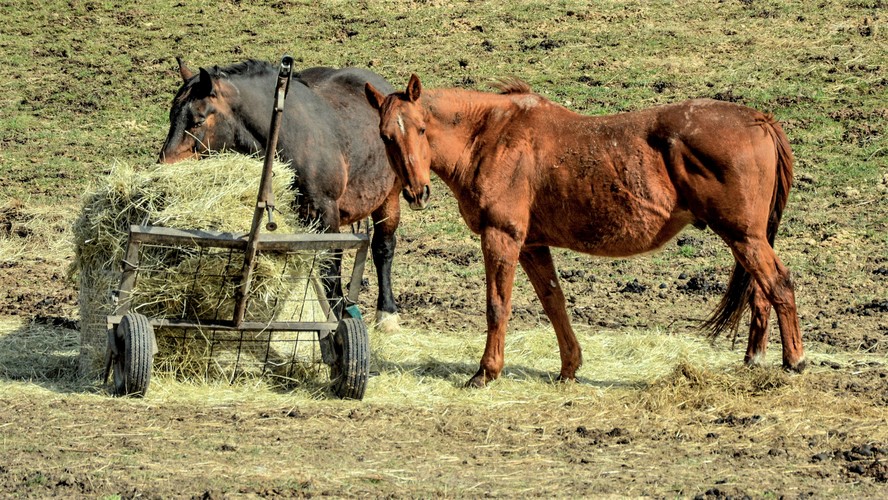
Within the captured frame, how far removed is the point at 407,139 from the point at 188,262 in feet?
4.88

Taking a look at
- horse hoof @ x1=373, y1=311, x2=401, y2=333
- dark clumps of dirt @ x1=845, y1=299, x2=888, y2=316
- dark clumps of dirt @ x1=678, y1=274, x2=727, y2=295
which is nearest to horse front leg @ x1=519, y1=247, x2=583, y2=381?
horse hoof @ x1=373, y1=311, x2=401, y2=333

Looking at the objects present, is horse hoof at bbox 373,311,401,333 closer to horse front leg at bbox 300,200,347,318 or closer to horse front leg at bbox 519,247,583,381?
horse front leg at bbox 300,200,347,318

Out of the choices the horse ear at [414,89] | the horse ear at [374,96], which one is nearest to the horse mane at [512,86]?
the horse ear at [414,89]

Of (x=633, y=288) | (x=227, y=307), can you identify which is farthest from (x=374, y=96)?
(x=633, y=288)

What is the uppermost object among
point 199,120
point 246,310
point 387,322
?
point 199,120

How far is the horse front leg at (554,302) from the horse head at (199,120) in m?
2.14

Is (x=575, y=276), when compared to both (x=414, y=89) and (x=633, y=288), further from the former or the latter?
(x=414, y=89)

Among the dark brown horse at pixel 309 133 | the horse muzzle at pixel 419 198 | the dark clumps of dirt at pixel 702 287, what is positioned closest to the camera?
the horse muzzle at pixel 419 198

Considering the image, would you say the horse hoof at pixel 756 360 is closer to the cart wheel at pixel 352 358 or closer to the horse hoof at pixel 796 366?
the horse hoof at pixel 796 366

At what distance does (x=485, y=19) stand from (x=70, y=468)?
12410 mm

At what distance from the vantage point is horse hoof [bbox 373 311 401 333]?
363 inches

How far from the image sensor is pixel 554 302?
7.68 m

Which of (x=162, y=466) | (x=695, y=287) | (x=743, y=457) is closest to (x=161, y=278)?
(x=162, y=466)

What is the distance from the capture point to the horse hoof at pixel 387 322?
9219 mm
